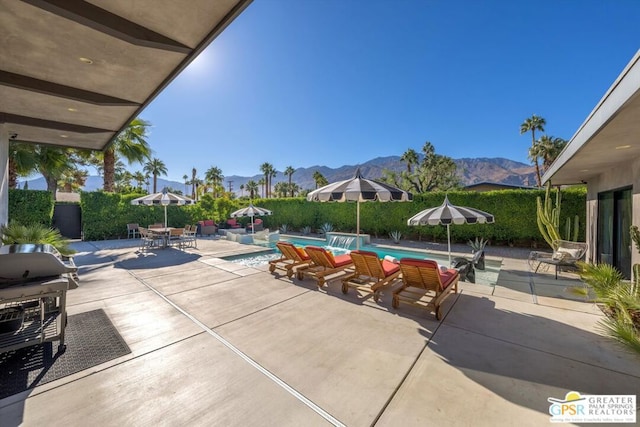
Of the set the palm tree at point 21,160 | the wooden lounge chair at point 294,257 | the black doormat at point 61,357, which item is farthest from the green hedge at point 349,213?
the black doormat at point 61,357

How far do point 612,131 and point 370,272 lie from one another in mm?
4559

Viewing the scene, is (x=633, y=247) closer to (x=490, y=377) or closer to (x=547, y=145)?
(x=490, y=377)

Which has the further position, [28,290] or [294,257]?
[294,257]

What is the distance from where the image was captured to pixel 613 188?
641 centimetres

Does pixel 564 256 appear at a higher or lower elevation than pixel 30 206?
lower

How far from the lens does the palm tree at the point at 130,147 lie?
13.7 metres

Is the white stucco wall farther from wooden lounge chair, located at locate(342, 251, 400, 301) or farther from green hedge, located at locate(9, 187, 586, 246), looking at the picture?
wooden lounge chair, located at locate(342, 251, 400, 301)

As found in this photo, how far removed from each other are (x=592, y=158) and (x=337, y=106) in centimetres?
1659

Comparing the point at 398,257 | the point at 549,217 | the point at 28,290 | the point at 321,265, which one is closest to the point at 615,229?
the point at 549,217

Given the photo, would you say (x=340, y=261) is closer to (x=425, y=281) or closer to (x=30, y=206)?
(x=425, y=281)

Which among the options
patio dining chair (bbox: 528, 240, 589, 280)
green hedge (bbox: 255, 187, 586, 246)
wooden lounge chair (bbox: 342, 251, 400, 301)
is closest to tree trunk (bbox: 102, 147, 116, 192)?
green hedge (bbox: 255, 187, 586, 246)

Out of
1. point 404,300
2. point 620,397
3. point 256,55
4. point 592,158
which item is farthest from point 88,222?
point 592,158
